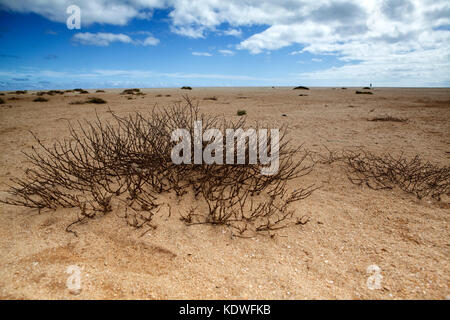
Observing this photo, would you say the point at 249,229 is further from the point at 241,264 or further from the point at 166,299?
the point at 166,299

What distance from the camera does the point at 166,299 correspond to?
67.6 inches

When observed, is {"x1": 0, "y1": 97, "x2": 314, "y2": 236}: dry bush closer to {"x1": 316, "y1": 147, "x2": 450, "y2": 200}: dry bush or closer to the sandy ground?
the sandy ground

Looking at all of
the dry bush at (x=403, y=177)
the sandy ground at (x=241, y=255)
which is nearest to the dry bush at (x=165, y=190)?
the sandy ground at (x=241, y=255)

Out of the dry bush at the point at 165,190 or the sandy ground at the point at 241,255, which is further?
the dry bush at the point at 165,190

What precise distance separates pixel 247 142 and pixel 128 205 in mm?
1690

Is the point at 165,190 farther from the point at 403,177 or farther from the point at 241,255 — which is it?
the point at 403,177

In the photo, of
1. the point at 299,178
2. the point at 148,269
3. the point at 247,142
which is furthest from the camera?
the point at 299,178

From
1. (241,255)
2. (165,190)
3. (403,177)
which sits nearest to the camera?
(241,255)

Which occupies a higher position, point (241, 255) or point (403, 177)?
point (403, 177)

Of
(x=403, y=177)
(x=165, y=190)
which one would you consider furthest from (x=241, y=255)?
(x=403, y=177)

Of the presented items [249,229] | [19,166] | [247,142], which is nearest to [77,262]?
[249,229]

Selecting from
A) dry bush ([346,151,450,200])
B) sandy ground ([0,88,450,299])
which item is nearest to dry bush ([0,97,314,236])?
sandy ground ([0,88,450,299])

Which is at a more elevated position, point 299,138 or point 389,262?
point 299,138

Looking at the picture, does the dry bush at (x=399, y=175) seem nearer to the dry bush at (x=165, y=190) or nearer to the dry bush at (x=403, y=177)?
the dry bush at (x=403, y=177)
